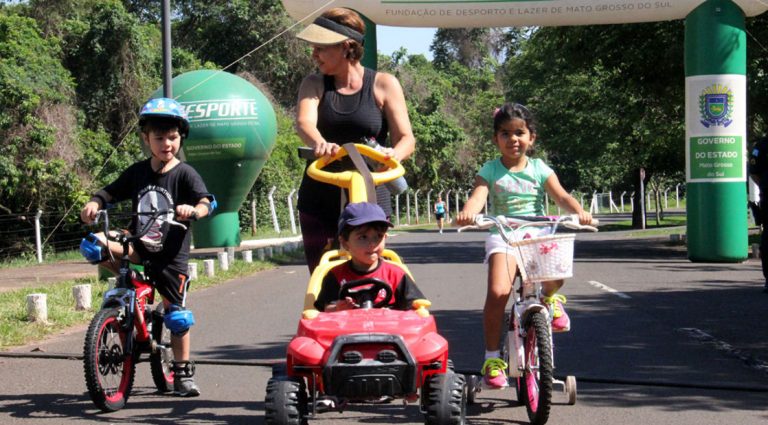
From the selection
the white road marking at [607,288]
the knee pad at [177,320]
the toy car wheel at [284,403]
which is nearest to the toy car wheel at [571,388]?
the toy car wheel at [284,403]

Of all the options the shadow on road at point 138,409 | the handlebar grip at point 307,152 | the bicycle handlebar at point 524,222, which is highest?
the handlebar grip at point 307,152

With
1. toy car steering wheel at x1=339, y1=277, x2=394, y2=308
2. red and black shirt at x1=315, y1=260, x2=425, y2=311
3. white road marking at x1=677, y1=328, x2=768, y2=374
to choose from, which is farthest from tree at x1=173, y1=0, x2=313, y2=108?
toy car steering wheel at x1=339, y1=277, x2=394, y2=308

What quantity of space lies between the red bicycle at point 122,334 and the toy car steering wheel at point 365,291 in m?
1.50

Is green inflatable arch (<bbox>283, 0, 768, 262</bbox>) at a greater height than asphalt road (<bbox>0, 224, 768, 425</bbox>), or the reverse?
green inflatable arch (<bbox>283, 0, 768, 262</bbox>)

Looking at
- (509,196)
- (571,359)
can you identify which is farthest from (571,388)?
(571,359)

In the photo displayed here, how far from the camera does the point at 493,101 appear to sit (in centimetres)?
7469

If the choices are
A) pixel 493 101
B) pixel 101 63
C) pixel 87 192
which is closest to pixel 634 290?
pixel 87 192

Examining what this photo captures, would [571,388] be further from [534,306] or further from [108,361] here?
[108,361]

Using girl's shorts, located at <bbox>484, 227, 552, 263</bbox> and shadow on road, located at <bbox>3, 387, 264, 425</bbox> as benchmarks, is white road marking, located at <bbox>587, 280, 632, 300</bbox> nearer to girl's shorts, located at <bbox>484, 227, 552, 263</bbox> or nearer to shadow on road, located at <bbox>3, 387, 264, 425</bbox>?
girl's shorts, located at <bbox>484, 227, 552, 263</bbox>

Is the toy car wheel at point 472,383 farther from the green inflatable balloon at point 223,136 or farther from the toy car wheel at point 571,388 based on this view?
the green inflatable balloon at point 223,136

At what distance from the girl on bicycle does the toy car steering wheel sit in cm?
97

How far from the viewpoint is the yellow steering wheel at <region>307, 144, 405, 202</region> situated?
5.15m

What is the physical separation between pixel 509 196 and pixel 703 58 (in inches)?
503

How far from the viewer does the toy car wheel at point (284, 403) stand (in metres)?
4.45
